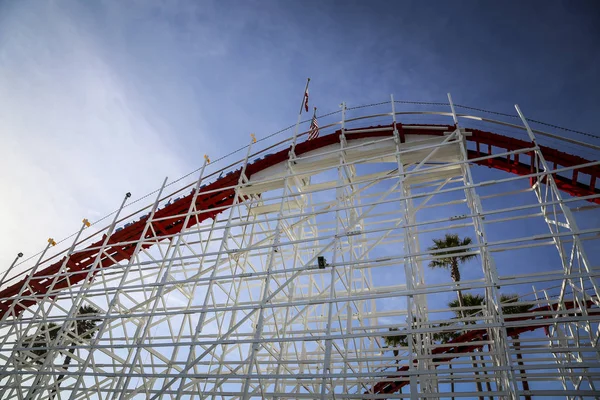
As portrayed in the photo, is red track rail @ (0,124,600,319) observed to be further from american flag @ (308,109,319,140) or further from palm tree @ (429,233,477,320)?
palm tree @ (429,233,477,320)

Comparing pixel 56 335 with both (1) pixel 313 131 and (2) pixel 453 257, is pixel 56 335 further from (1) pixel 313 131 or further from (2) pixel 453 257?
(2) pixel 453 257

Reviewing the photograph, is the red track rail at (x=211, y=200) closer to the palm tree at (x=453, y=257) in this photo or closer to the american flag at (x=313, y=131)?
the american flag at (x=313, y=131)

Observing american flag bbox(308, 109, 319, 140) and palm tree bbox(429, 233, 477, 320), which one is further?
palm tree bbox(429, 233, 477, 320)

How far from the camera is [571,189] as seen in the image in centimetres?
1038

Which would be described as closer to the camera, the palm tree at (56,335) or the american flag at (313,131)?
the palm tree at (56,335)

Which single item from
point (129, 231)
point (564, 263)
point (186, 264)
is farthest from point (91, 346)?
point (564, 263)

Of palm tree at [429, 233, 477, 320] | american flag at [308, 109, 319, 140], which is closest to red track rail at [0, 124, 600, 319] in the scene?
american flag at [308, 109, 319, 140]

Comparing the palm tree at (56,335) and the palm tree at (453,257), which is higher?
the palm tree at (453,257)

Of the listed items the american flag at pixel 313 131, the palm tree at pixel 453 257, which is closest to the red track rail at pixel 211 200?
the american flag at pixel 313 131

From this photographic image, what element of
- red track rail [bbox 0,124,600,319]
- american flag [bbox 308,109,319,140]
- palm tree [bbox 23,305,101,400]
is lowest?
palm tree [bbox 23,305,101,400]

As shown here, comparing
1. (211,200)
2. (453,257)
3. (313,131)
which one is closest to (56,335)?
(211,200)

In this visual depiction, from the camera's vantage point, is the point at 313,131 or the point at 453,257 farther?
the point at 453,257

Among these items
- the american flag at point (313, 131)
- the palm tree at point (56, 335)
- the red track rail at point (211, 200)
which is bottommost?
the palm tree at point (56, 335)

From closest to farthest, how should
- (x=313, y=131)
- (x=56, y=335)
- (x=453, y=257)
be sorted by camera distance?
(x=313, y=131) < (x=56, y=335) < (x=453, y=257)
